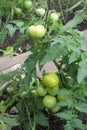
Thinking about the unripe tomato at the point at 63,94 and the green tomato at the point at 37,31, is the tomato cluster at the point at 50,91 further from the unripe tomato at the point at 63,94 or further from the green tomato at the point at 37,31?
the green tomato at the point at 37,31

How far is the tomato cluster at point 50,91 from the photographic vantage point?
1.87 m

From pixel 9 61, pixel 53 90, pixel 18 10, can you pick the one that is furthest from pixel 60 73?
pixel 18 10

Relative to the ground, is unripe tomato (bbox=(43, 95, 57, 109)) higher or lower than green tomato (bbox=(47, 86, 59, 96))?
lower

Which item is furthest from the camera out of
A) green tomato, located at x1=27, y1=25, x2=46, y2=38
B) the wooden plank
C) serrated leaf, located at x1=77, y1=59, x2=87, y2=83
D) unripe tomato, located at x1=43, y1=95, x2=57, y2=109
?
the wooden plank

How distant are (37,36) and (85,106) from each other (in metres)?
0.42

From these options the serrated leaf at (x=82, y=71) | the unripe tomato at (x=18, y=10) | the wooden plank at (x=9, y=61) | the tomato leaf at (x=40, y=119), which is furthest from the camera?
the unripe tomato at (x=18, y=10)

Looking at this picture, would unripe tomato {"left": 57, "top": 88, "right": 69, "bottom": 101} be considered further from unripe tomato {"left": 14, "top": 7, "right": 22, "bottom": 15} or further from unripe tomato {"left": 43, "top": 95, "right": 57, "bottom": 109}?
unripe tomato {"left": 14, "top": 7, "right": 22, "bottom": 15}

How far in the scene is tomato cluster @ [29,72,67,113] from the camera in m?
1.87

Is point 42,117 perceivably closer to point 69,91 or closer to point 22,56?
point 69,91

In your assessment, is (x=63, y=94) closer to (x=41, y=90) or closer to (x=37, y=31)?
(x=41, y=90)

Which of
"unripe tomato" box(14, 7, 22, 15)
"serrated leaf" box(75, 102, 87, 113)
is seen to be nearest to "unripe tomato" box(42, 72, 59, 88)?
"serrated leaf" box(75, 102, 87, 113)

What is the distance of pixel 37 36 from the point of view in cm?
179

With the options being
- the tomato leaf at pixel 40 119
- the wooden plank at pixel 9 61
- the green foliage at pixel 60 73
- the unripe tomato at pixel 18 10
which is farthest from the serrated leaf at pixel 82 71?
the unripe tomato at pixel 18 10

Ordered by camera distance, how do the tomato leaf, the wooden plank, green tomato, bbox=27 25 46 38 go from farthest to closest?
the wooden plank → the tomato leaf → green tomato, bbox=27 25 46 38
